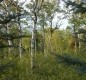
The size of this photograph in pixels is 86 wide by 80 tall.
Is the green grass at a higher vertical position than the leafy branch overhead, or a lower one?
lower

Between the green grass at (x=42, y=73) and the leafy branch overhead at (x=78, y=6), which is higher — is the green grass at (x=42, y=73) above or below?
below

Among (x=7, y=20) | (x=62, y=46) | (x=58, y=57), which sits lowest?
(x=62, y=46)

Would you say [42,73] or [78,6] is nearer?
[78,6]

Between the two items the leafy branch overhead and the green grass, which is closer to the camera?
the leafy branch overhead

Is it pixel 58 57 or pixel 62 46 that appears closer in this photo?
pixel 58 57

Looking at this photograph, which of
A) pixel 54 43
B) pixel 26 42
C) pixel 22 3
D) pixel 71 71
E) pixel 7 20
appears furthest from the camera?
pixel 54 43

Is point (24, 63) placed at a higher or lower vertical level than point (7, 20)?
lower

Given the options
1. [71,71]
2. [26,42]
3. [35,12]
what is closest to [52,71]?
[71,71]

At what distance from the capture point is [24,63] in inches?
1127

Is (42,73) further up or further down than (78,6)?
further down

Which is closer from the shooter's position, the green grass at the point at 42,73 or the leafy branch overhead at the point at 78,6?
the leafy branch overhead at the point at 78,6

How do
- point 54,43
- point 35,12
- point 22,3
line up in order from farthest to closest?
point 54,43, point 22,3, point 35,12

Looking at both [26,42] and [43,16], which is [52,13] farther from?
[26,42]

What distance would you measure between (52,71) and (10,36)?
1536cm
